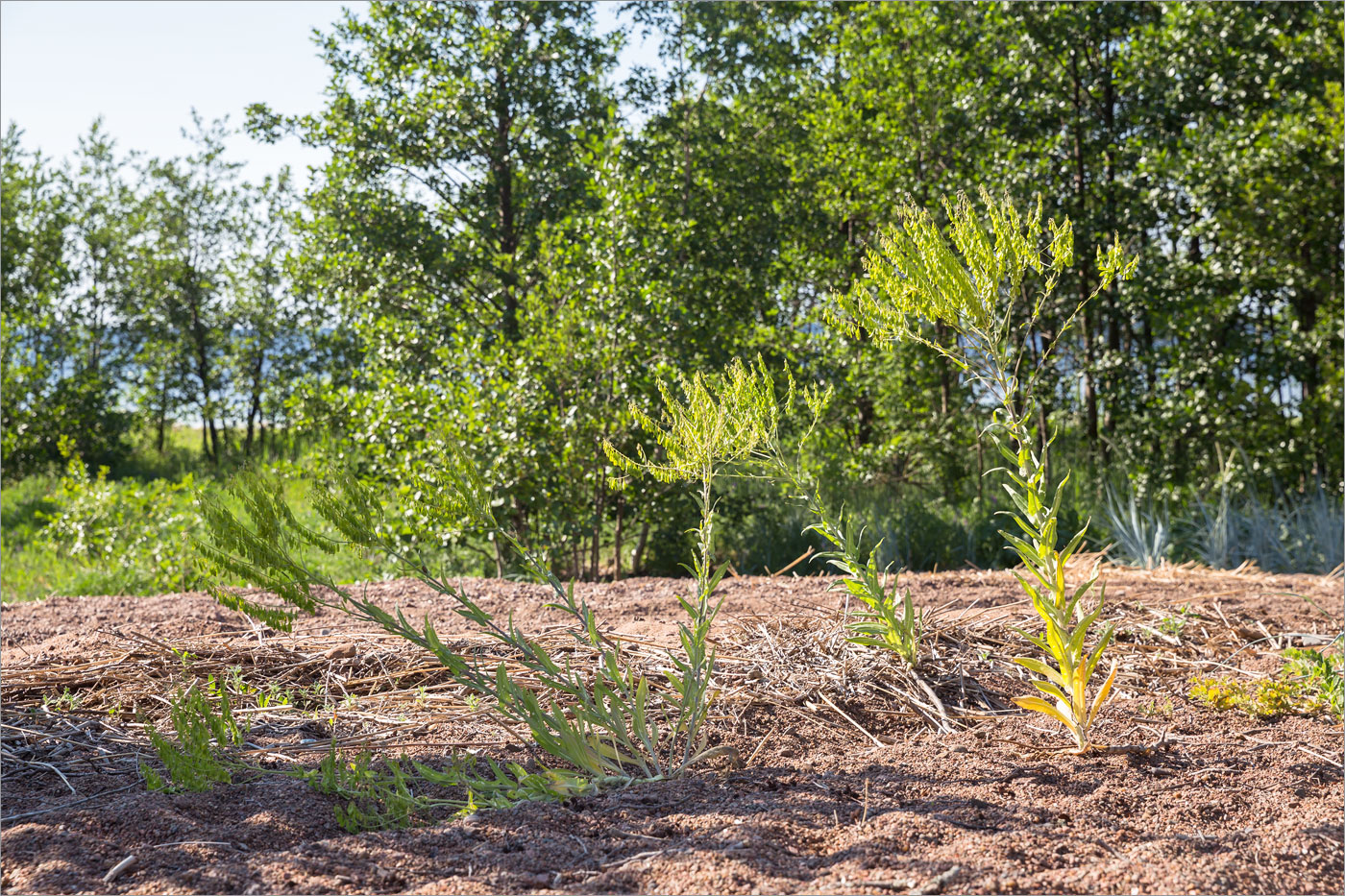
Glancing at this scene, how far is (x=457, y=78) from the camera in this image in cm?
726

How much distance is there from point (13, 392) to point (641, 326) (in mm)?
6843

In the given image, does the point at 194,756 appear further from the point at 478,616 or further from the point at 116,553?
the point at 116,553

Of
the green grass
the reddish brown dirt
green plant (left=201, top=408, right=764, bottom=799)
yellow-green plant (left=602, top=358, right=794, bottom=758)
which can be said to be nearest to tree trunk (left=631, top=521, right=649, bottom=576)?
the green grass

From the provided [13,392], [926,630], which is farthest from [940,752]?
[13,392]

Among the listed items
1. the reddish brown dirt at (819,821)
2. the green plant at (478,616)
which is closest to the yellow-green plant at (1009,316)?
the reddish brown dirt at (819,821)

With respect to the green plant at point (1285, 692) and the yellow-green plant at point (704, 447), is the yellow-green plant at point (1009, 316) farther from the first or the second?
the green plant at point (1285, 692)

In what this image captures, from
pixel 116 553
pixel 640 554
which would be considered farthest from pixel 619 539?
pixel 116 553

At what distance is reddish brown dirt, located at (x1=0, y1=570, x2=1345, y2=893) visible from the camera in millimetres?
1553

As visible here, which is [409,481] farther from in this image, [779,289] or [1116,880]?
[1116,880]

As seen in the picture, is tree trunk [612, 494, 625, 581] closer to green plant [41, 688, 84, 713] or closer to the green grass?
the green grass

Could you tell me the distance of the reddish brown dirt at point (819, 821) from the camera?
61.1 inches

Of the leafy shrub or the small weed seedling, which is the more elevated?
the leafy shrub

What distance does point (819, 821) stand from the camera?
178 cm

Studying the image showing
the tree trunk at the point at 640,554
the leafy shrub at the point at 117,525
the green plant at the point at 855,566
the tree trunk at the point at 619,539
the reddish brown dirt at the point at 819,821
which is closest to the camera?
the reddish brown dirt at the point at 819,821
